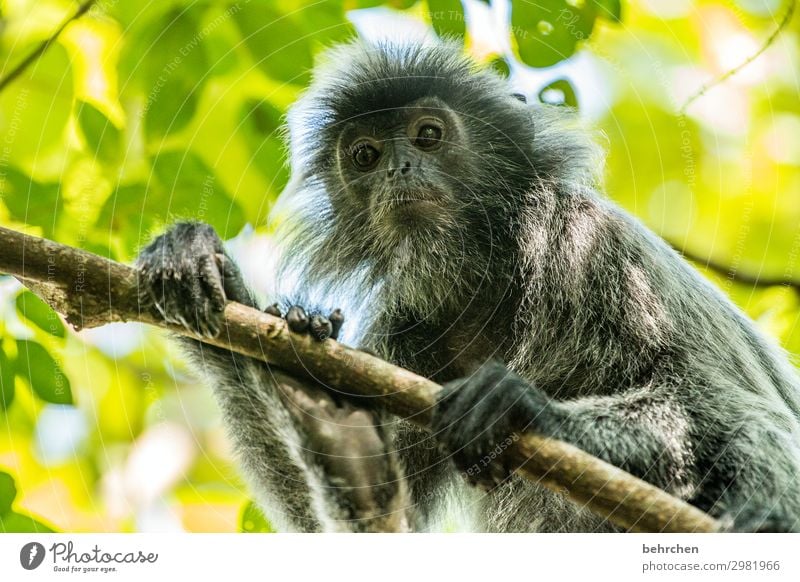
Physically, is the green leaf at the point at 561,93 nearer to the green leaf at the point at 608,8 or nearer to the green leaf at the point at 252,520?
the green leaf at the point at 608,8

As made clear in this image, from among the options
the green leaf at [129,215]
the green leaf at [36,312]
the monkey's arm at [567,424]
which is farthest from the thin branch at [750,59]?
the green leaf at [36,312]

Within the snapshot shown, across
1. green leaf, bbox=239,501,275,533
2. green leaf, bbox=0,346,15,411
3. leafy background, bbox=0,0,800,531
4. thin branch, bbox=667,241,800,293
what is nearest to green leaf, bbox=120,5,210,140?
leafy background, bbox=0,0,800,531

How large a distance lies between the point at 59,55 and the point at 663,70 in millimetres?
2655

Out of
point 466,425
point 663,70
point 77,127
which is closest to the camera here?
point 466,425

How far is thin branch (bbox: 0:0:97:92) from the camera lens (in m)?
3.91

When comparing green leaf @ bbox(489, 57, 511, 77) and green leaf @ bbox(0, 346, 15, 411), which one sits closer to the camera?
green leaf @ bbox(0, 346, 15, 411)

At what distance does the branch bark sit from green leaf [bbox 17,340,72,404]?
28 centimetres

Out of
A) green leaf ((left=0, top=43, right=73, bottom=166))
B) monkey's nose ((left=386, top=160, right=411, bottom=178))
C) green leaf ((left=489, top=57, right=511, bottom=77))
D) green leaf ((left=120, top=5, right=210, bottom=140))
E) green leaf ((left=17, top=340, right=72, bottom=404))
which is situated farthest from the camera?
green leaf ((left=489, top=57, right=511, bottom=77))

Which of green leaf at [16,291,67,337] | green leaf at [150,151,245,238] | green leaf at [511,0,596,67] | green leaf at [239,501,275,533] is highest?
green leaf at [511,0,596,67]

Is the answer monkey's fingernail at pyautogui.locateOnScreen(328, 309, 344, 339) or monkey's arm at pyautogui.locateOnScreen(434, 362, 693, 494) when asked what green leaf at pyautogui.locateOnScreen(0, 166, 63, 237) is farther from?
monkey's arm at pyautogui.locateOnScreen(434, 362, 693, 494)

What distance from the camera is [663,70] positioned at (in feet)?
13.4

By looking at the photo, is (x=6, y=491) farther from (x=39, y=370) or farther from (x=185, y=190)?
(x=185, y=190)
